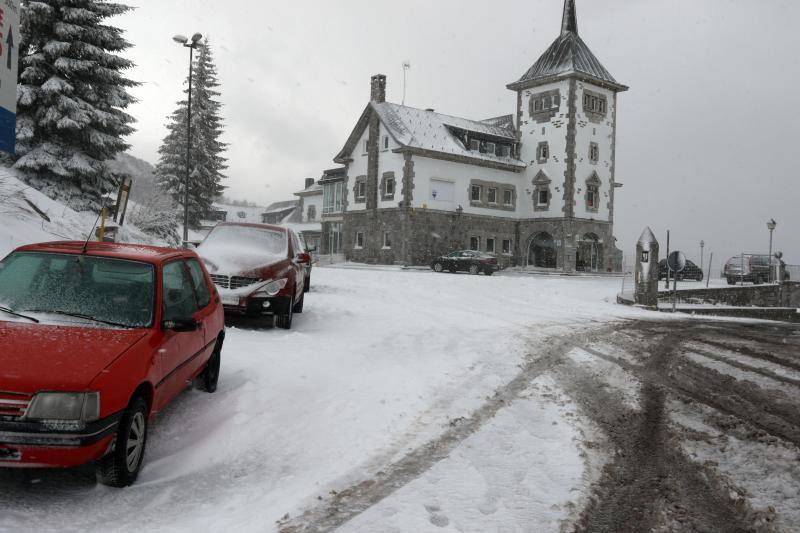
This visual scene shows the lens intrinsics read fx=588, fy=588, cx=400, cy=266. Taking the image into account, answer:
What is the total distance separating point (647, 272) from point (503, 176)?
26459 mm

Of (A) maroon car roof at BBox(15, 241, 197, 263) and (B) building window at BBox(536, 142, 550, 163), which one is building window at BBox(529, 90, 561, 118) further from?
(A) maroon car roof at BBox(15, 241, 197, 263)

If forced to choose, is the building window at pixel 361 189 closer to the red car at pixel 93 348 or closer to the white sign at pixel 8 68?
the white sign at pixel 8 68

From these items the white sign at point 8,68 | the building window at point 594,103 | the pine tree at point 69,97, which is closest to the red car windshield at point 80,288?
the white sign at point 8,68

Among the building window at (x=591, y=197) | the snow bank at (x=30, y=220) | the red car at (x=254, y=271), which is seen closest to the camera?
the red car at (x=254, y=271)

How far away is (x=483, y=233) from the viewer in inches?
1709

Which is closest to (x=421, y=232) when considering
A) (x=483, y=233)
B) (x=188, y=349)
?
(x=483, y=233)

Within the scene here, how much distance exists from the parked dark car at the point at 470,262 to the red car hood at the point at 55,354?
105 ft

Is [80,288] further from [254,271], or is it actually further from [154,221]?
[154,221]

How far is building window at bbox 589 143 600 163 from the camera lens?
142 ft

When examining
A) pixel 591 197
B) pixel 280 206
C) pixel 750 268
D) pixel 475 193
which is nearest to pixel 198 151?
pixel 475 193

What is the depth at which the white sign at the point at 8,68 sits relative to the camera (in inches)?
336

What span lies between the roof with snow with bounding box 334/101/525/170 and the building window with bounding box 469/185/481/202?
6.28 feet

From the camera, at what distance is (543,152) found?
1741 inches

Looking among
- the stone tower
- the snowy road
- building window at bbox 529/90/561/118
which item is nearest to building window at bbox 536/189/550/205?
the stone tower
